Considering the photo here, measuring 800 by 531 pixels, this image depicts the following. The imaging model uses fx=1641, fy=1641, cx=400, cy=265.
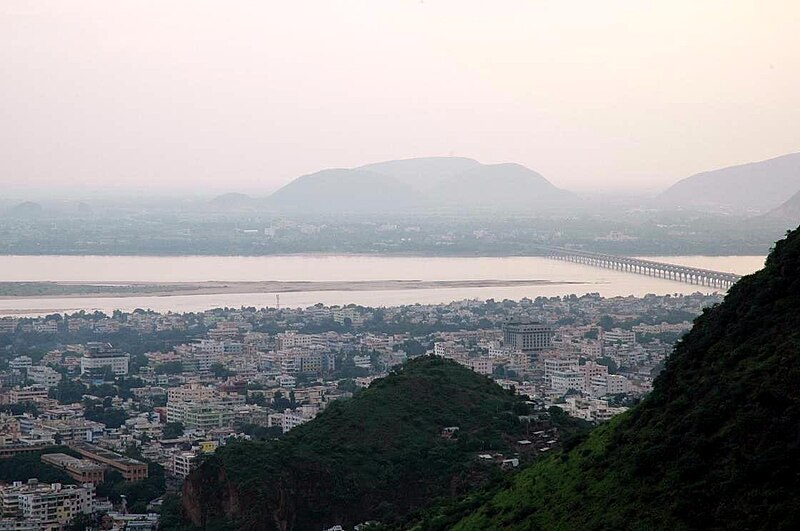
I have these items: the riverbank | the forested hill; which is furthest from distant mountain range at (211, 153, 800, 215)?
the forested hill

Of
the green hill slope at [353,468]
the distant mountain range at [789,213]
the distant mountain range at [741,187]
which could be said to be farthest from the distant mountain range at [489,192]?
the green hill slope at [353,468]

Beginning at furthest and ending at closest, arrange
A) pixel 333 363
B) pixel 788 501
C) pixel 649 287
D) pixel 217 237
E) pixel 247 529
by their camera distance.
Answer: pixel 217 237
pixel 649 287
pixel 333 363
pixel 247 529
pixel 788 501

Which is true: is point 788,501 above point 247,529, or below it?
above

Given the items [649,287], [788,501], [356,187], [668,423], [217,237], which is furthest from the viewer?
[356,187]

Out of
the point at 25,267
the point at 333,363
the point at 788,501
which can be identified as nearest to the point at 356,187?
the point at 25,267

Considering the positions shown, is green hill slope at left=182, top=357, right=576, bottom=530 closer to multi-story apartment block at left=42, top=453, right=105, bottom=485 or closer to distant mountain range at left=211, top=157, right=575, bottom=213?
multi-story apartment block at left=42, top=453, right=105, bottom=485

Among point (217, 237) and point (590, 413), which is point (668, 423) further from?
point (217, 237)
